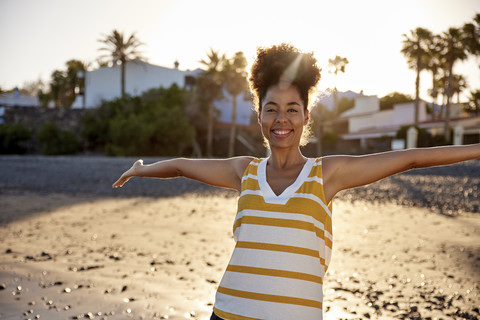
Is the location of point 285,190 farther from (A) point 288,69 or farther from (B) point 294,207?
(A) point 288,69

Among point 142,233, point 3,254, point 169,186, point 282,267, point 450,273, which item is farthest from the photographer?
point 169,186

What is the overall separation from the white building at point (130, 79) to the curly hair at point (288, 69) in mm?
53552

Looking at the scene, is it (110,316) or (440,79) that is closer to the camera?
(110,316)

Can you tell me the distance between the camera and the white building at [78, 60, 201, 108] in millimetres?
55688

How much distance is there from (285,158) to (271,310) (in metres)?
0.76

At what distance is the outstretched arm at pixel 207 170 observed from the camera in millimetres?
2604

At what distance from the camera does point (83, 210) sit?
12.2 m

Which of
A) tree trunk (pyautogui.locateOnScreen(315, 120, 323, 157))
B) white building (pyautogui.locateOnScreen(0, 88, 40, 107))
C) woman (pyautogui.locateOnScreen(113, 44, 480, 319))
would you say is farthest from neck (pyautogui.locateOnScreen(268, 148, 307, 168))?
white building (pyautogui.locateOnScreen(0, 88, 40, 107))

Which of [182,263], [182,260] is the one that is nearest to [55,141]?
[182,260]

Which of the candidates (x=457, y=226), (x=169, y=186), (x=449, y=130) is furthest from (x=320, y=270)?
(x=449, y=130)

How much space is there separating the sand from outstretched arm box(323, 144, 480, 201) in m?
3.06

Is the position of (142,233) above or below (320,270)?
below

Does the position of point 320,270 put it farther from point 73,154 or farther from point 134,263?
point 73,154

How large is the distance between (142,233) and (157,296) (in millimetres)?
3829
